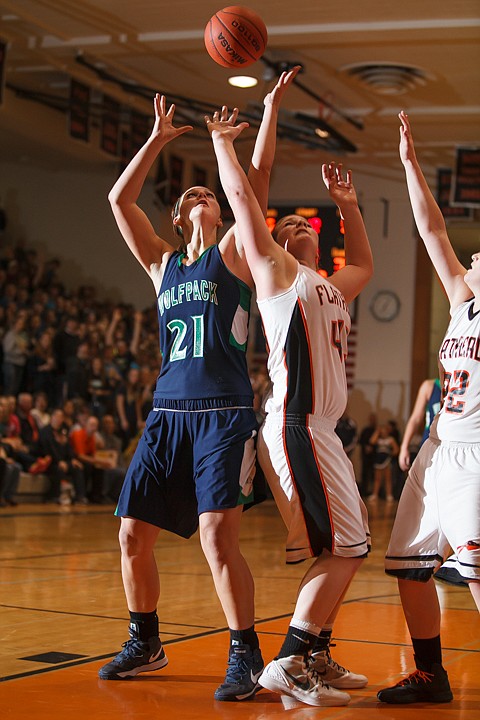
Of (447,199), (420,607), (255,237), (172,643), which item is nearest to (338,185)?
(255,237)

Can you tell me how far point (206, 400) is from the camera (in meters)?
4.16

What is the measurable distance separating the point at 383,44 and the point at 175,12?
131 inches

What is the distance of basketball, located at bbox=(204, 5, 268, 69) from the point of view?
18.8 ft

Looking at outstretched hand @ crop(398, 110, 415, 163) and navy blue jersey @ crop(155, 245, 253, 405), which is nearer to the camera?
navy blue jersey @ crop(155, 245, 253, 405)

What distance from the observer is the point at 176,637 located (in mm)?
5016

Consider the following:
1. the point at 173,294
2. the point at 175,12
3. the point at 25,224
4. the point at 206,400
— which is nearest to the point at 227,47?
the point at 173,294

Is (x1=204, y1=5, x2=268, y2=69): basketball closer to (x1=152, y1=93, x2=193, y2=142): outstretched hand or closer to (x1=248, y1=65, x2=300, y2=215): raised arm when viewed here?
(x1=152, y1=93, x2=193, y2=142): outstretched hand

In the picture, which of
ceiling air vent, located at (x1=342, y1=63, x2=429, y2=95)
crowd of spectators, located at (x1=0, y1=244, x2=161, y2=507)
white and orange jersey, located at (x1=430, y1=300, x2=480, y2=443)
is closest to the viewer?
white and orange jersey, located at (x1=430, y1=300, x2=480, y2=443)

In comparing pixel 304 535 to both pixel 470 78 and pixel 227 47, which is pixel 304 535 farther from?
pixel 470 78

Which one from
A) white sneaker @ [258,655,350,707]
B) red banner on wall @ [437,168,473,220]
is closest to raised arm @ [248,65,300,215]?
white sneaker @ [258,655,350,707]

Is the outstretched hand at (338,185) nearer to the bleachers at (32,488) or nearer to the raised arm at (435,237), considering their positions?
the raised arm at (435,237)

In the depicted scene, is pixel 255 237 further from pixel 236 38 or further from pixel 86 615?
pixel 86 615

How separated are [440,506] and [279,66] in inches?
534

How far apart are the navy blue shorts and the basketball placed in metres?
2.50
